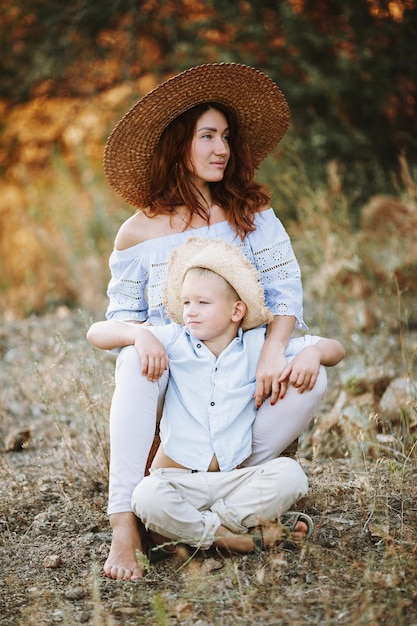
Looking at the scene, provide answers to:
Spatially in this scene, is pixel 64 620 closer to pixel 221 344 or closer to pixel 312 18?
pixel 221 344

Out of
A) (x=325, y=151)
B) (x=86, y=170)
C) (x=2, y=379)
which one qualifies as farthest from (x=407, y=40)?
(x=2, y=379)

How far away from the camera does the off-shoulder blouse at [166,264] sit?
2869mm

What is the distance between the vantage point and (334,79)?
6301mm

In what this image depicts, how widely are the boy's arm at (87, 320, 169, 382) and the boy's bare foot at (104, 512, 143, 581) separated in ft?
1.52

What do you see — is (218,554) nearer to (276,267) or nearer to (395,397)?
(276,267)

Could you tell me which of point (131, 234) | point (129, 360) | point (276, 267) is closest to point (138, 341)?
point (129, 360)

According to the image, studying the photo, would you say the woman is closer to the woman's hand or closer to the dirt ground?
the woman's hand

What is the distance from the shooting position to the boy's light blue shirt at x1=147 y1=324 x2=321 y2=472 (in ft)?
8.16

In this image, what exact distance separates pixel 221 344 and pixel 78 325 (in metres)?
3.10

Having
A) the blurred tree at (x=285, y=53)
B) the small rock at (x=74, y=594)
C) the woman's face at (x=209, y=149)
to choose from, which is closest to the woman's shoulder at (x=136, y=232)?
the woman's face at (x=209, y=149)

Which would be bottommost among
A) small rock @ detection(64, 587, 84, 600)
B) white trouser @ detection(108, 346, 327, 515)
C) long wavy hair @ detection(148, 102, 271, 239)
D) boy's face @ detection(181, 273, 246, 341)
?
small rock @ detection(64, 587, 84, 600)

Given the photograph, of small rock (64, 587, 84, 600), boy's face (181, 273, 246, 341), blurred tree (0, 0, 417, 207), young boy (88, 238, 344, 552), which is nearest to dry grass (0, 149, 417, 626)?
small rock (64, 587, 84, 600)

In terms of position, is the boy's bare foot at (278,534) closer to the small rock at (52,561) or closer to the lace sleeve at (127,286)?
the small rock at (52,561)

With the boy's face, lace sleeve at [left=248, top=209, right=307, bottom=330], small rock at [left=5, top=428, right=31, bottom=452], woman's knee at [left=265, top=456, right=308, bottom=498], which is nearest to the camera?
woman's knee at [left=265, top=456, right=308, bottom=498]
